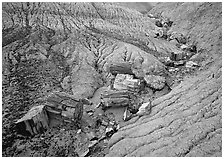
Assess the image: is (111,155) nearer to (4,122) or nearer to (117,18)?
(4,122)

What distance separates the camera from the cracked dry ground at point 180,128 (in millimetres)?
7188

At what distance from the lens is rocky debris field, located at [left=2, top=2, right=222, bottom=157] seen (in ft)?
27.2

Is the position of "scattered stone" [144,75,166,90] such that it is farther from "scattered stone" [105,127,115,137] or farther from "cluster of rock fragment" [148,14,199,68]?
"scattered stone" [105,127,115,137]

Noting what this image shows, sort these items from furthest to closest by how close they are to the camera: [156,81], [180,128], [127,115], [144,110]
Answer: [156,81]
[127,115]
[144,110]
[180,128]

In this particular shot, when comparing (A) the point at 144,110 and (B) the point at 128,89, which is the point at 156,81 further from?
(A) the point at 144,110

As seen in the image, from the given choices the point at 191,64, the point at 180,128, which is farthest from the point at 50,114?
the point at 191,64

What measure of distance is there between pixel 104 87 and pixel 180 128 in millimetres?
6928

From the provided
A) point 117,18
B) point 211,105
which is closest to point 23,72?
point 211,105

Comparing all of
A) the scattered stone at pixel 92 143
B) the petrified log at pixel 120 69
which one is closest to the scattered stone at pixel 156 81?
the petrified log at pixel 120 69

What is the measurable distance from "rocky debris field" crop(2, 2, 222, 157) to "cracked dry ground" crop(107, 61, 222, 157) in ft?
0.14

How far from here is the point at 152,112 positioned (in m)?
10.3

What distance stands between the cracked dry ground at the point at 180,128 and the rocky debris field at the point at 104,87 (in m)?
0.04

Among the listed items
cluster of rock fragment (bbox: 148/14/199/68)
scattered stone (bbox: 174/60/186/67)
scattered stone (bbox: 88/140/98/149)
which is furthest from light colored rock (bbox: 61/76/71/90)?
scattered stone (bbox: 174/60/186/67)

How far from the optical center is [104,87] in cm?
1379
